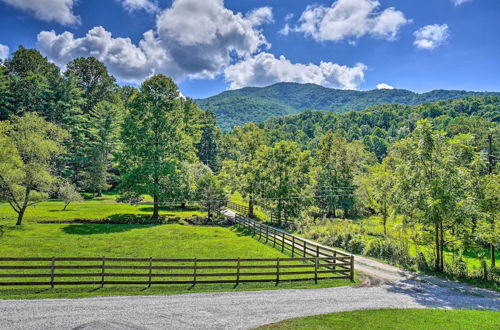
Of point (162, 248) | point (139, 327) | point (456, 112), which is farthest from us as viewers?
point (456, 112)

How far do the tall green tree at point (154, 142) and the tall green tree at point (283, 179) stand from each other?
1104 centimetres

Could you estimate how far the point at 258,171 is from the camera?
3844 centimetres

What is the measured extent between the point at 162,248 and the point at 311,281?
1148cm

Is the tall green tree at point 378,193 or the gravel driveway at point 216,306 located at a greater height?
the tall green tree at point 378,193

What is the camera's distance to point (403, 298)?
12984 mm

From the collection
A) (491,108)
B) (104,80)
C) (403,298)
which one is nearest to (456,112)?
(491,108)

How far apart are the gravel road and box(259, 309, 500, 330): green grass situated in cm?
57

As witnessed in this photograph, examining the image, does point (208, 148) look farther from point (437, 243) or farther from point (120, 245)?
point (437, 243)

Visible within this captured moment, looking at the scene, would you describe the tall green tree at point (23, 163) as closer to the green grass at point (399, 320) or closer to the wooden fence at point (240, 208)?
the wooden fence at point (240, 208)

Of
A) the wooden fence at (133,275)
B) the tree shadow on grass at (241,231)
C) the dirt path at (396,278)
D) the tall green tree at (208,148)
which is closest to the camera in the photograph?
the wooden fence at (133,275)

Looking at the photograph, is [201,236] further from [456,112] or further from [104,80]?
[456,112]

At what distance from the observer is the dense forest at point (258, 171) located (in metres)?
17.4

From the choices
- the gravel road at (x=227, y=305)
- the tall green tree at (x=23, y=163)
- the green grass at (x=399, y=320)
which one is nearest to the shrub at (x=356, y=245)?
the gravel road at (x=227, y=305)

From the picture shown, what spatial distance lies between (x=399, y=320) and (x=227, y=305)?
6.33 meters
